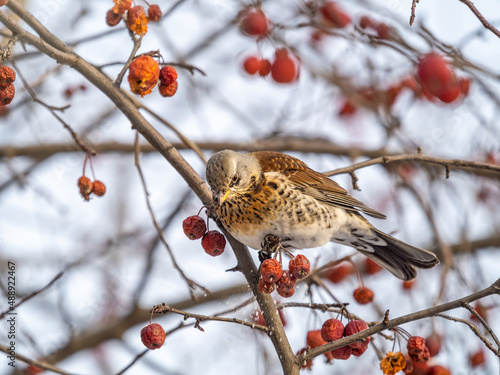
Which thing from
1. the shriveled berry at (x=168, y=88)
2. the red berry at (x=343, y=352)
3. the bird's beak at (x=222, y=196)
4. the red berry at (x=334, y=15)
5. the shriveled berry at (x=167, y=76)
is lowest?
the red berry at (x=343, y=352)

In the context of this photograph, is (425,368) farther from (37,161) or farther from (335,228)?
(37,161)

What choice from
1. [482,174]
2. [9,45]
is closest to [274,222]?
[9,45]

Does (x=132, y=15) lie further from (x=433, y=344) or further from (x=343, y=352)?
(x=433, y=344)

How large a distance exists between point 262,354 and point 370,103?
2.67 meters

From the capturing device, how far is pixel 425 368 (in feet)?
10.1

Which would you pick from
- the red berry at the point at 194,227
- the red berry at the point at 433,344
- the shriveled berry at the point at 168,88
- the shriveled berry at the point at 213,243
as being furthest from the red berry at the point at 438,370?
the shriveled berry at the point at 168,88

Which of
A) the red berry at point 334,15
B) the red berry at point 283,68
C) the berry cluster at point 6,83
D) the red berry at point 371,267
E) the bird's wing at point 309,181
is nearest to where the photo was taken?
the berry cluster at point 6,83

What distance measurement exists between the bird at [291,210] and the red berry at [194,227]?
0.68ft

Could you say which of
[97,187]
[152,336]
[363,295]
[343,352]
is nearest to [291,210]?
[363,295]

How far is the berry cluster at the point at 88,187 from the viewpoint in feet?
10.1

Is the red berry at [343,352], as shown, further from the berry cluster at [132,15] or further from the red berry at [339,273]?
the red berry at [339,273]

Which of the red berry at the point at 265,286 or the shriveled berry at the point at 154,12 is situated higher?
the shriveled berry at the point at 154,12

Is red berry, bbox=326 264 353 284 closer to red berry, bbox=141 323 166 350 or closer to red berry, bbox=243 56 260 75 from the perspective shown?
red berry, bbox=243 56 260 75

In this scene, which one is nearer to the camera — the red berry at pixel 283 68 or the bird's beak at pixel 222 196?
the bird's beak at pixel 222 196
